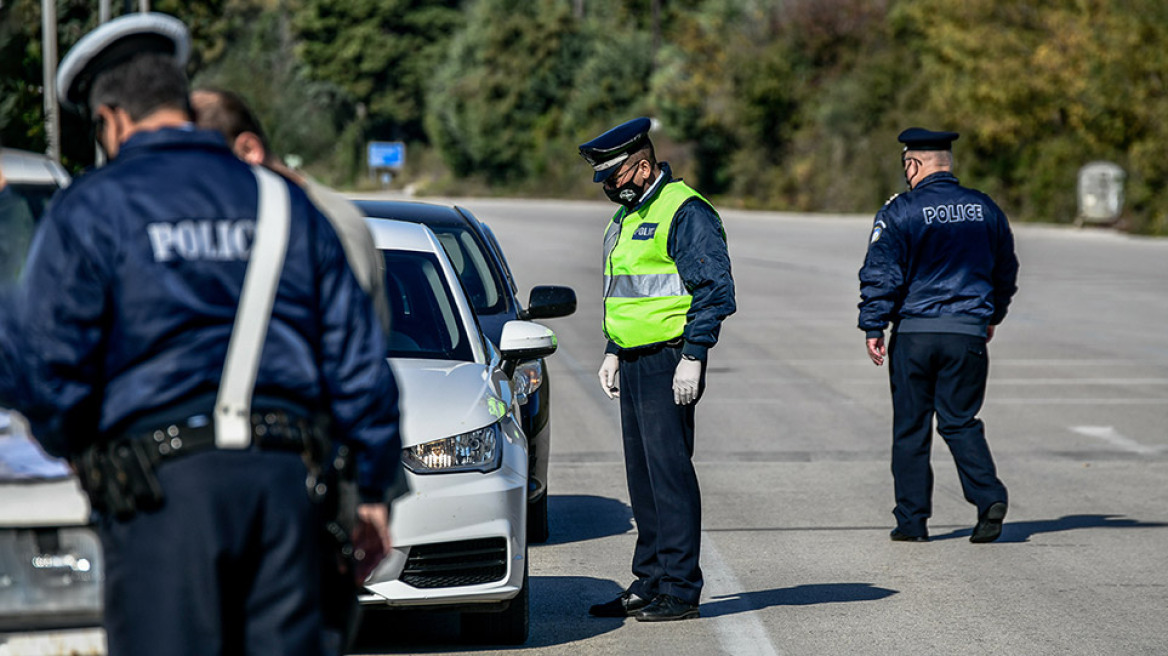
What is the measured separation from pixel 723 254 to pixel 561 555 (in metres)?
2.11

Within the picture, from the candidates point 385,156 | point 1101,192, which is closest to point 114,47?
point 1101,192

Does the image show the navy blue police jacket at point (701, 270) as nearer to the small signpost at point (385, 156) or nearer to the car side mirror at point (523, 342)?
the car side mirror at point (523, 342)

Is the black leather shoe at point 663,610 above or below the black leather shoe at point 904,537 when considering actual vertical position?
above

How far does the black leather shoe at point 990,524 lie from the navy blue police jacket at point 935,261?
88 cm

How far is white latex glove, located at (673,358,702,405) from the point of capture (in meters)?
6.43

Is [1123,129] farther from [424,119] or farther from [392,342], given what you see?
[424,119]

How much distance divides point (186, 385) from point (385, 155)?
9037 cm

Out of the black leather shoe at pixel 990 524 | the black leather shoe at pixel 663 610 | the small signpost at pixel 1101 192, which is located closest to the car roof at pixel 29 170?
the black leather shoe at pixel 663 610

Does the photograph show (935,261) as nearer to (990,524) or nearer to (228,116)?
(990,524)

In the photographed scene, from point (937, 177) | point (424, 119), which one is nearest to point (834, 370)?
point (937, 177)

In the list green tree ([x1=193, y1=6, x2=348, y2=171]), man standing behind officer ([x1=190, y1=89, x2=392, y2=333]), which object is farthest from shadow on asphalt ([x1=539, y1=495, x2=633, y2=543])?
green tree ([x1=193, y1=6, x2=348, y2=171])

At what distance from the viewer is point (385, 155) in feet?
303

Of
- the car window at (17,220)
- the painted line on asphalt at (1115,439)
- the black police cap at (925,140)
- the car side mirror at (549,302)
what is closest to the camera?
the car window at (17,220)

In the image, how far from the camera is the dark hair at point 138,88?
330cm
